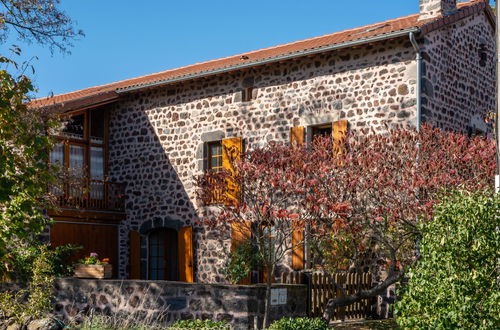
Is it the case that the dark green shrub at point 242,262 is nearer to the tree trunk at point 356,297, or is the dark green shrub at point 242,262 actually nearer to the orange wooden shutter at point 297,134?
the orange wooden shutter at point 297,134

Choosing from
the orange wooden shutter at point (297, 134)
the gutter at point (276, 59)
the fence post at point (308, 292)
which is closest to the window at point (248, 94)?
the gutter at point (276, 59)

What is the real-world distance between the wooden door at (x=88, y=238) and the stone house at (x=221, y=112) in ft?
0.10

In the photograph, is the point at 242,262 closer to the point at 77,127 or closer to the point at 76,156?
the point at 76,156

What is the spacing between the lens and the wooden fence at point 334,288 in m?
12.0

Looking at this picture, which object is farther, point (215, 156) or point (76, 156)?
point (76, 156)

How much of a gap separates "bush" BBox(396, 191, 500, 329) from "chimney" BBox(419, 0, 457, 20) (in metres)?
8.06

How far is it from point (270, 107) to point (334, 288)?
4662mm

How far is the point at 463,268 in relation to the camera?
7277 mm

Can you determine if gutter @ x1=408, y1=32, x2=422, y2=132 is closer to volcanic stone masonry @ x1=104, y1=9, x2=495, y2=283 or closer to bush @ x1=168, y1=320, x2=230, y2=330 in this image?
volcanic stone masonry @ x1=104, y1=9, x2=495, y2=283

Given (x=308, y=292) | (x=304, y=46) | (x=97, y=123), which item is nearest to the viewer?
(x=308, y=292)

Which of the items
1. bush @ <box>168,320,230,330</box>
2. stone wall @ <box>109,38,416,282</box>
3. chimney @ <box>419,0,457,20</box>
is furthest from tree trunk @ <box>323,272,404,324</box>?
chimney @ <box>419,0,457,20</box>

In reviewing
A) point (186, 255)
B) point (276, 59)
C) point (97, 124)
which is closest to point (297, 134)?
point (276, 59)

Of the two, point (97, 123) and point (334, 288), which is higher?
point (97, 123)

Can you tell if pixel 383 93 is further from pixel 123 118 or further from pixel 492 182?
pixel 123 118
